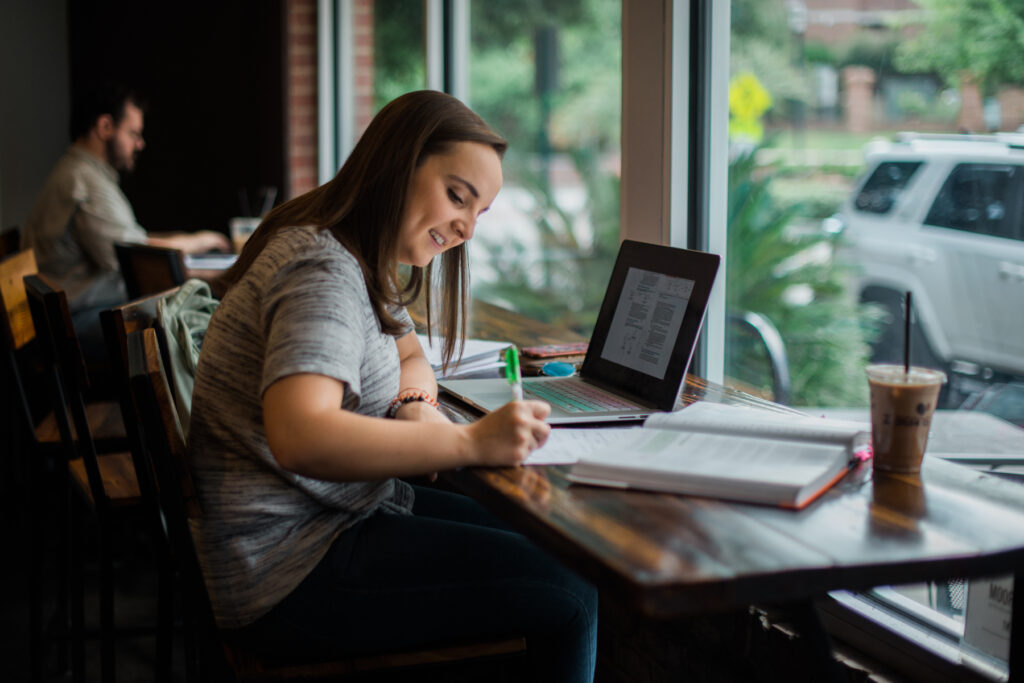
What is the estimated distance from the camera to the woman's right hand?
1143 millimetres

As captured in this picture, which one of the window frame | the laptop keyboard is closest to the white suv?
the window frame

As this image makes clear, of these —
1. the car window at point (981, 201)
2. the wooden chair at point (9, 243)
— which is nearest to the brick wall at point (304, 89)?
the wooden chair at point (9, 243)

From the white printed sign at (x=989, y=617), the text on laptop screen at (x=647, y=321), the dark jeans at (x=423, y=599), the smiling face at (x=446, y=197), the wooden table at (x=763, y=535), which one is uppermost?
the smiling face at (x=446, y=197)

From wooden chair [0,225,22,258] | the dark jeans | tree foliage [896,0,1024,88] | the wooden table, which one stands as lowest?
the dark jeans

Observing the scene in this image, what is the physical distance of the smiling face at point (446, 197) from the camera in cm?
138

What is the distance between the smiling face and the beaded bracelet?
0.19 metres

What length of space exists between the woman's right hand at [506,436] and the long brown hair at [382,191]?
26cm

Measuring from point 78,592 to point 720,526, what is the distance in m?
1.56

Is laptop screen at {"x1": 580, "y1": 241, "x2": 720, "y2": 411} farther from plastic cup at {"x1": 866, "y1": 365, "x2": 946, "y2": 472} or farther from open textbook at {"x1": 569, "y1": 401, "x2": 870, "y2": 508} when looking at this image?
plastic cup at {"x1": 866, "y1": 365, "x2": 946, "y2": 472}

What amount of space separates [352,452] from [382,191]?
1.37ft

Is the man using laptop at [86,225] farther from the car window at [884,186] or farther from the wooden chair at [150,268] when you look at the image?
the car window at [884,186]

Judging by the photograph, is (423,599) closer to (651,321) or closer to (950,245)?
(651,321)

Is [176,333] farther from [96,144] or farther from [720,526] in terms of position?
[96,144]

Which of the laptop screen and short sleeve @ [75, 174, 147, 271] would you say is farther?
short sleeve @ [75, 174, 147, 271]
